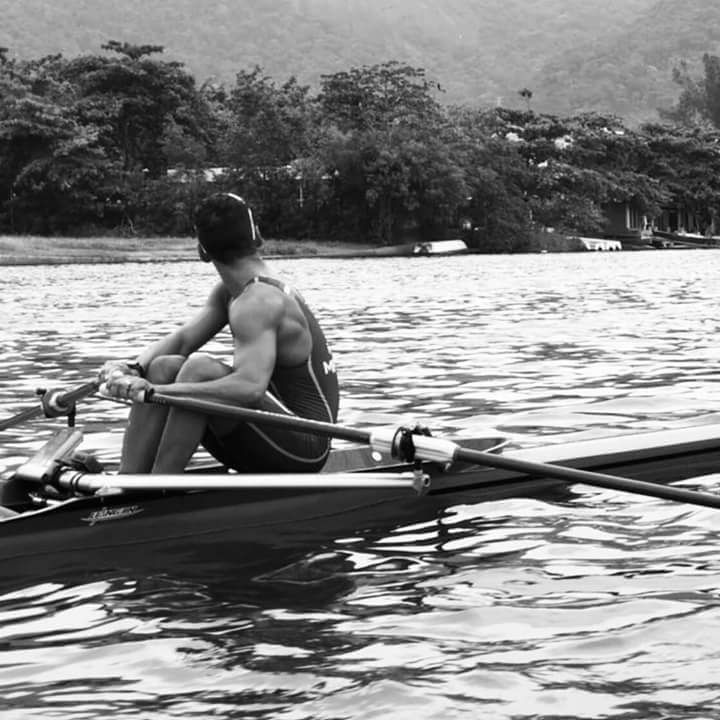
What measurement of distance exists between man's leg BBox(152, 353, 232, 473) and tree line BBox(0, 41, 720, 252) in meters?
62.5

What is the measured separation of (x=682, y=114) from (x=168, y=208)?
84831 mm

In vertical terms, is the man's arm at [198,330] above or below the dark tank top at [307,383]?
above

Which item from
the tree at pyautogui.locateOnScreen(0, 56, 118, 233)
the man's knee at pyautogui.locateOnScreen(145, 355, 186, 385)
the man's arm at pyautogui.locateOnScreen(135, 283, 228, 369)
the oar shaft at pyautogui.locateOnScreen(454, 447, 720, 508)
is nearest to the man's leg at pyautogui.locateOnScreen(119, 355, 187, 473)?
the man's knee at pyautogui.locateOnScreen(145, 355, 186, 385)

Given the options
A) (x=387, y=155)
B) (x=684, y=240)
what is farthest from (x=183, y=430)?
(x=684, y=240)

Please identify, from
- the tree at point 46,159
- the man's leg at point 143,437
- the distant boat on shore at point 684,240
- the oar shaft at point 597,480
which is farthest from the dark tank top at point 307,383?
the distant boat on shore at point 684,240

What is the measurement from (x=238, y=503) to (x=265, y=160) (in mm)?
68018

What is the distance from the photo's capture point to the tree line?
233 feet

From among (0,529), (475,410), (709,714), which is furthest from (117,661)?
(475,410)

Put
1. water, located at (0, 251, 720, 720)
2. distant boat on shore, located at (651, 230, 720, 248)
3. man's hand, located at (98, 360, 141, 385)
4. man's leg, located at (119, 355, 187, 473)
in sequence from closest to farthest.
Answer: water, located at (0, 251, 720, 720) → man's hand, located at (98, 360, 141, 385) → man's leg, located at (119, 355, 187, 473) → distant boat on shore, located at (651, 230, 720, 248)

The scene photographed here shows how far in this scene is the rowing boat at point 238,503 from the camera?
6758mm

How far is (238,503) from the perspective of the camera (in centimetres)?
741

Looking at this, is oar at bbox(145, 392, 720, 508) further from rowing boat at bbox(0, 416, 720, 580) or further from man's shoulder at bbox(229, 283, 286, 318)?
man's shoulder at bbox(229, 283, 286, 318)

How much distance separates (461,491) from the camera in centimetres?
814

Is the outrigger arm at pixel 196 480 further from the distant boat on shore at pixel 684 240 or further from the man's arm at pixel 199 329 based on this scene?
the distant boat on shore at pixel 684 240
